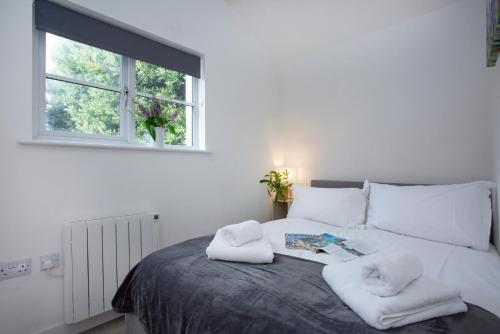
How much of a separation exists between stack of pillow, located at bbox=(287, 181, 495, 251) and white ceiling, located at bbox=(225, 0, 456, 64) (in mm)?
1610

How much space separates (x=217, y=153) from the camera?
Result: 2.54m

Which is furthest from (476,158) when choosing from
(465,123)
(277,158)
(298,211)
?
(277,158)

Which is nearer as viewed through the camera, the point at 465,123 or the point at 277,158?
the point at 465,123

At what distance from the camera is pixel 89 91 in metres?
1.85

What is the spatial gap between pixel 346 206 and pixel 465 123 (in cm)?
116

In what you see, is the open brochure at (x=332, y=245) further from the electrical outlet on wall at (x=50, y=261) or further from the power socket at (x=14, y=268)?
the power socket at (x=14, y=268)

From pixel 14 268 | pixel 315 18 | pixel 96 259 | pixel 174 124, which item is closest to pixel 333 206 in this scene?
pixel 174 124

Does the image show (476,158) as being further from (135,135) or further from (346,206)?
(135,135)

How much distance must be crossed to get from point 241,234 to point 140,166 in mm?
1092

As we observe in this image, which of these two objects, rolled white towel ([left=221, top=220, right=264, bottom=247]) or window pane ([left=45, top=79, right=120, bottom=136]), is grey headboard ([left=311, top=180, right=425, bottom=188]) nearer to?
rolled white towel ([left=221, top=220, right=264, bottom=247])

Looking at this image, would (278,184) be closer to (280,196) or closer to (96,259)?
(280,196)

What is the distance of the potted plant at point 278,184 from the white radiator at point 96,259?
1.57 meters

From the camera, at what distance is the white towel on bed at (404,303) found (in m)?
0.73

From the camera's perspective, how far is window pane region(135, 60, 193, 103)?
211 cm
